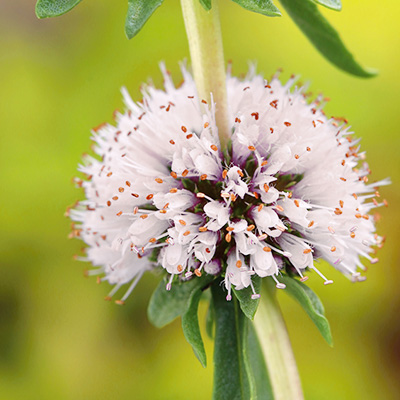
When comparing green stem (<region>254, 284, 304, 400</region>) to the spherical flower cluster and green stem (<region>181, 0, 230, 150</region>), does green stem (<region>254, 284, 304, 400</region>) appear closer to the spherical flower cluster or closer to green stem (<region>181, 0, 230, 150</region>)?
the spherical flower cluster

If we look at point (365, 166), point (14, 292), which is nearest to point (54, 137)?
point (14, 292)

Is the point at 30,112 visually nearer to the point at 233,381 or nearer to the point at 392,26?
the point at 392,26

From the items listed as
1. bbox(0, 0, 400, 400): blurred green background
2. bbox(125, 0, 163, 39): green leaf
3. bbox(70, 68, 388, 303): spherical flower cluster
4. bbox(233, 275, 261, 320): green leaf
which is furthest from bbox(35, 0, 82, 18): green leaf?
bbox(0, 0, 400, 400): blurred green background

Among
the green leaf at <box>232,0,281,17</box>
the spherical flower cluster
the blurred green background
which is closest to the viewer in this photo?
the green leaf at <box>232,0,281,17</box>

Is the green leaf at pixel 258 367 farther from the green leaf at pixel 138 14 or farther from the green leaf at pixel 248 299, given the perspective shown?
the green leaf at pixel 138 14

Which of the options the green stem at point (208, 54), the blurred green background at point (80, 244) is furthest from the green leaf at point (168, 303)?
the blurred green background at point (80, 244)

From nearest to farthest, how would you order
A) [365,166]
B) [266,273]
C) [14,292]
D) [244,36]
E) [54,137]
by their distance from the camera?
[266,273]
[365,166]
[14,292]
[54,137]
[244,36]

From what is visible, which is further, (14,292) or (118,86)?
(118,86)
